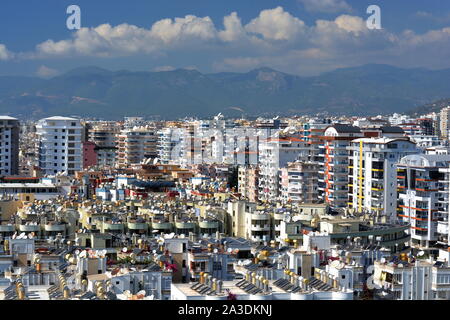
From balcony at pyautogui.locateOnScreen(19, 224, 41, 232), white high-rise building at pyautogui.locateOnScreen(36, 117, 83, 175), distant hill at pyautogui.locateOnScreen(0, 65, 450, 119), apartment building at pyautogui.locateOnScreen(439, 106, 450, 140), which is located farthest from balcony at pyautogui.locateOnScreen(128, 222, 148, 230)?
apartment building at pyautogui.locateOnScreen(439, 106, 450, 140)

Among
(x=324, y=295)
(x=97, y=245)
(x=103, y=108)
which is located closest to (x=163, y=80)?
(x=103, y=108)

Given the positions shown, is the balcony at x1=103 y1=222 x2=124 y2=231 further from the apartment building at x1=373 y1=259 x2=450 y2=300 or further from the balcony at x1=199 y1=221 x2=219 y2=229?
the apartment building at x1=373 y1=259 x2=450 y2=300

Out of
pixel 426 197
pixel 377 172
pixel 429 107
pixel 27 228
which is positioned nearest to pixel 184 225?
pixel 27 228

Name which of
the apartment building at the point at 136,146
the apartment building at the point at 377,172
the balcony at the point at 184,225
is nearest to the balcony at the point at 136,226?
the balcony at the point at 184,225
